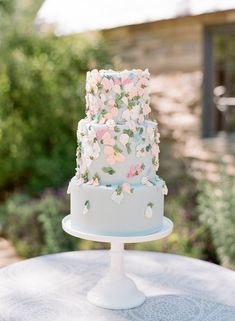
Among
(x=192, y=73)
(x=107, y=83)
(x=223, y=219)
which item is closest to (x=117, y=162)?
(x=107, y=83)

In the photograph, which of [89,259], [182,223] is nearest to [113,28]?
[182,223]

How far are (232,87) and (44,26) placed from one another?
9.89 feet

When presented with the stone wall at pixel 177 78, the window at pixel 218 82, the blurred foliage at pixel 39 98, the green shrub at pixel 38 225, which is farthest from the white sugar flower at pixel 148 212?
the blurred foliage at pixel 39 98

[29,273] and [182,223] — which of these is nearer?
[29,273]

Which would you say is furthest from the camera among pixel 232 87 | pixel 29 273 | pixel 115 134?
pixel 232 87

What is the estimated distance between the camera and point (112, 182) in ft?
9.21

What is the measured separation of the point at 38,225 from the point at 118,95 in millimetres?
3989

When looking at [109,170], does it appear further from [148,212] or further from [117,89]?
[117,89]

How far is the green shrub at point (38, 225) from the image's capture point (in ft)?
19.8

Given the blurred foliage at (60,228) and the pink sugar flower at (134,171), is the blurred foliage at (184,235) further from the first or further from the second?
the pink sugar flower at (134,171)


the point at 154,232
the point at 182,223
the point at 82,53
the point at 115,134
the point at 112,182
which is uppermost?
the point at 82,53

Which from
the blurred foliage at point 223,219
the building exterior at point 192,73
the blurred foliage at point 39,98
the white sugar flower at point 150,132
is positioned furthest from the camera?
the blurred foliage at point 39,98

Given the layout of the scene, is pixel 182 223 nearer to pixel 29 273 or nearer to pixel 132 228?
pixel 29 273

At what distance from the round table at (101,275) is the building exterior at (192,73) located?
287cm
